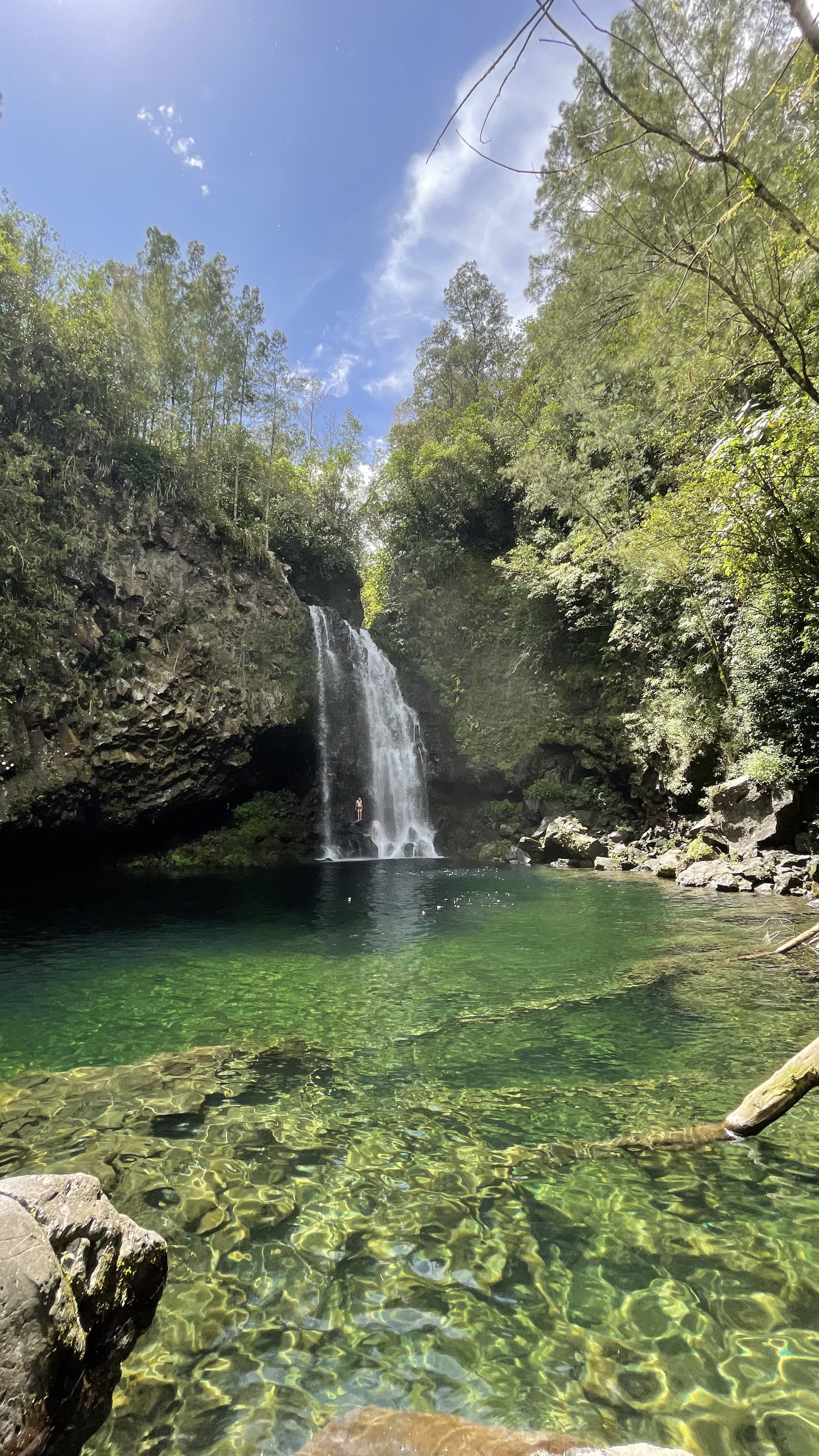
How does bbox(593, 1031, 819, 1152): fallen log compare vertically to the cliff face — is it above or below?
below

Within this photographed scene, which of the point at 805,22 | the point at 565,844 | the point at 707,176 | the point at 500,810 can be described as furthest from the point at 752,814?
the point at 805,22

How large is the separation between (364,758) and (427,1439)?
23177 millimetres

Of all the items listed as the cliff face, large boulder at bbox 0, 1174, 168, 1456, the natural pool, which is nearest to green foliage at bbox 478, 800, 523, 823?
the cliff face

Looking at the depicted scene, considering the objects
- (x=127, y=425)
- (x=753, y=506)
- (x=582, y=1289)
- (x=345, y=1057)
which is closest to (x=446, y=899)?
(x=345, y=1057)

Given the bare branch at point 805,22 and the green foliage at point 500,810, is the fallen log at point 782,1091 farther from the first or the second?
the green foliage at point 500,810

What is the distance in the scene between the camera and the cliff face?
15523mm

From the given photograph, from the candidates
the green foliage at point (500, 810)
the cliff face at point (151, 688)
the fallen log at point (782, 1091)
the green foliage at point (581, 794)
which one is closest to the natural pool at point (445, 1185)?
the fallen log at point (782, 1091)

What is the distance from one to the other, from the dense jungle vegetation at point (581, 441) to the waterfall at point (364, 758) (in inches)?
96.8

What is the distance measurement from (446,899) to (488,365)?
30.3 meters

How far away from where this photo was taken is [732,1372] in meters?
2.34

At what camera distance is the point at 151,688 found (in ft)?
59.5

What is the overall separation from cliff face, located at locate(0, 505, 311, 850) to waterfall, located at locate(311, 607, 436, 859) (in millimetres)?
1886

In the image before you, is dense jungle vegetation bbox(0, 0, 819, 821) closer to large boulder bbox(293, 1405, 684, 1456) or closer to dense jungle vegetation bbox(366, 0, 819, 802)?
dense jungle vegetation bbox(366, 0, 819, 802)

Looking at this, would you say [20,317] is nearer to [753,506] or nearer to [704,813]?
[753,506]
